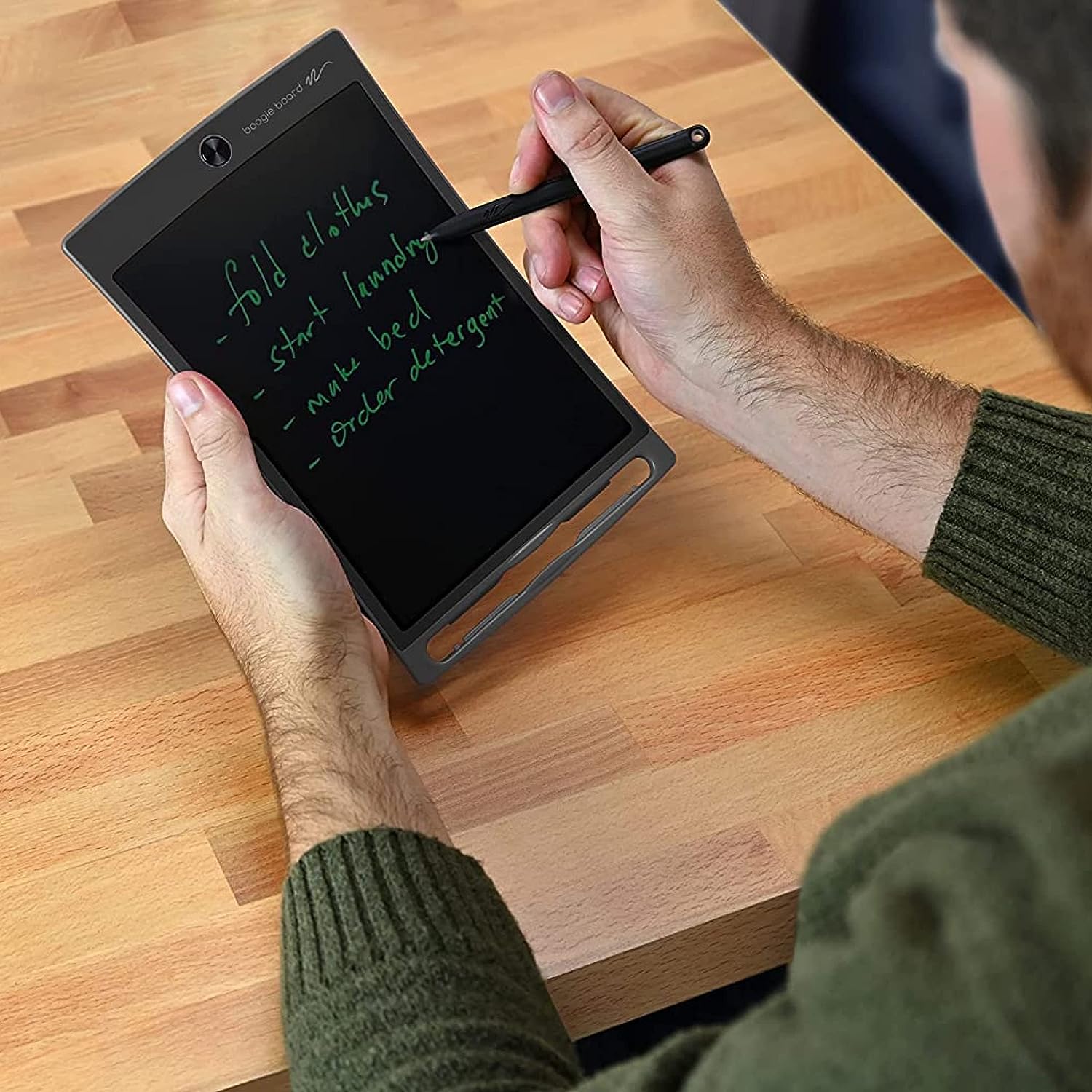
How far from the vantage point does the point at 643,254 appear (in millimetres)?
1021

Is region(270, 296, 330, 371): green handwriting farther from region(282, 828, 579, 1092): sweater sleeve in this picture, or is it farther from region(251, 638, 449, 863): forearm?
region(282, 828, 579, 1092): sweater sleeve

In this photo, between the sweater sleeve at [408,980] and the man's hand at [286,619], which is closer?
the sweater sleeve at [408,980]

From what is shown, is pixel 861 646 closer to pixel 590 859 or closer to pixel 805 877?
pixel 590 859

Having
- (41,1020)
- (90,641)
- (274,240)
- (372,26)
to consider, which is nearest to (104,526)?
(90,641)

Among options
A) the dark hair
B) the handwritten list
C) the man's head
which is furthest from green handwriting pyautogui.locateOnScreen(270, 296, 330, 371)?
the dark hair

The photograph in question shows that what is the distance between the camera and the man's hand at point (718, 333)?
1.00 meters

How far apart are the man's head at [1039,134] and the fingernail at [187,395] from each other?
72 cm

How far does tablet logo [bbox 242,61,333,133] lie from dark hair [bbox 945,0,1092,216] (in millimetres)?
784

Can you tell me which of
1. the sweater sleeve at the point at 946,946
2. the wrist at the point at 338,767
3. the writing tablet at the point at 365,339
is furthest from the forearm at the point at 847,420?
the sweater sleeve at the point at 946,946

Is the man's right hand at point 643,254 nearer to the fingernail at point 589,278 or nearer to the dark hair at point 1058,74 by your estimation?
the fingernail at point 589,278

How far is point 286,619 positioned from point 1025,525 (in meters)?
0.44

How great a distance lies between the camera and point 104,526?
1.01 m

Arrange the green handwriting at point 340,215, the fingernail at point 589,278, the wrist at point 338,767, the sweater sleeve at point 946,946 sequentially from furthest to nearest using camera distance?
the fingernail at point 589,278, the green handwriting at point 340,215, the wrist at point 338,767, the sweater sleeve at point 946,946

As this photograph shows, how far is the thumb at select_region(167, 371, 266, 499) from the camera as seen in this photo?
2.83ft
